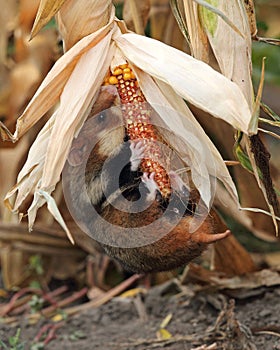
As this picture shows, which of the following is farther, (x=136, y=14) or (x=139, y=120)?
(x=136, y=14)

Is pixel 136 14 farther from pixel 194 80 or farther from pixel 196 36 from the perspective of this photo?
pixel 194 80

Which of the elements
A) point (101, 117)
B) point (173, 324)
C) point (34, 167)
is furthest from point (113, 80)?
point (173, 324)

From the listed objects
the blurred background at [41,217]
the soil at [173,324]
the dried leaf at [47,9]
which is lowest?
the soil at [173,324]

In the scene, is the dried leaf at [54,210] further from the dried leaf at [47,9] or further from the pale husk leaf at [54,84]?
the dried leaf at [47,9]

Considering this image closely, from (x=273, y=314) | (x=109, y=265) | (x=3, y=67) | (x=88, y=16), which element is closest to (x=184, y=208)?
(x=88, y=16)

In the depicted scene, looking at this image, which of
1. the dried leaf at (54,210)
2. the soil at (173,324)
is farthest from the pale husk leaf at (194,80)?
the soil at (173,324)

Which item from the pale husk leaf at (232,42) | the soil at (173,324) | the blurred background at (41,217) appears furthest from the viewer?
the blurred background at (41,217)

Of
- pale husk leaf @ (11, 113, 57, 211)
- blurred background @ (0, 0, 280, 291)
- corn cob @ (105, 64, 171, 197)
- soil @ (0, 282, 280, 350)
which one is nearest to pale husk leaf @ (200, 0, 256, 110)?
corn cob @ (105, 64, 171, 197)
